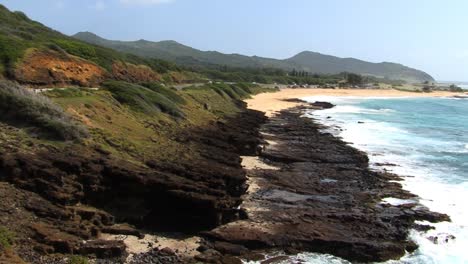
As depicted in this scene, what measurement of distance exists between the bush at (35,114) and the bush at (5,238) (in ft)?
22.5

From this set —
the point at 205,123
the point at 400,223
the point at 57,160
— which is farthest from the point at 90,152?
the point at 205,123

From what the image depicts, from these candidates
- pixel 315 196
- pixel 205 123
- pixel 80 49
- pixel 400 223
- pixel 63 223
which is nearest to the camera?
pixel 63 223

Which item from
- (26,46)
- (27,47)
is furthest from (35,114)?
(26,46)

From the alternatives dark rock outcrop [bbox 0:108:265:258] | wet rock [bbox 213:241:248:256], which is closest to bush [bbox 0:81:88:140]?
dark rock outcrop [bbox 0:108:265:258]

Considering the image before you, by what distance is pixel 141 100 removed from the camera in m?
32.4

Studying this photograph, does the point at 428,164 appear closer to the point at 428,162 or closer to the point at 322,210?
the point at 428,162

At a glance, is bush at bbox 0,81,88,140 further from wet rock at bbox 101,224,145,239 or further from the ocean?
the ocean

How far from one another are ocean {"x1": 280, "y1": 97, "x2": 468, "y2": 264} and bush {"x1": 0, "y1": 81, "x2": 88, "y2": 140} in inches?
406

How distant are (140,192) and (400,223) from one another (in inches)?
386

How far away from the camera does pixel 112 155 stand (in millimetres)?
19828

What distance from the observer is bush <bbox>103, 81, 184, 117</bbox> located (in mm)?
31625

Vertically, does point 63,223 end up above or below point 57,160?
below

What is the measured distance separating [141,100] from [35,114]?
41.0ft

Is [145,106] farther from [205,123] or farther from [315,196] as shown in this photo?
[315,196]
